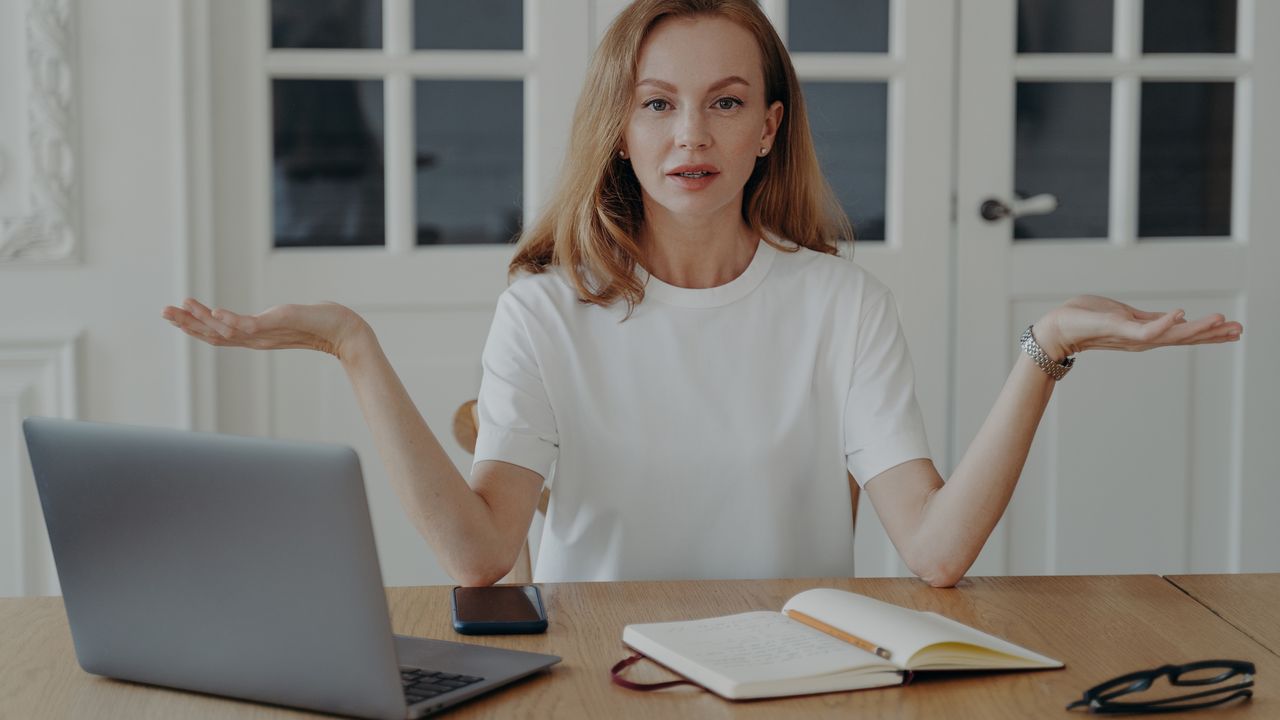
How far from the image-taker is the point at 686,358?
172 centimetres

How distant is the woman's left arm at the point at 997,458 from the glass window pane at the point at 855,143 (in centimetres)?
147

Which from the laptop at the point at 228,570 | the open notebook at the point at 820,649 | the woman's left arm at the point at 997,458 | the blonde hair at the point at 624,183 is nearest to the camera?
the laptop at the point at 228,570

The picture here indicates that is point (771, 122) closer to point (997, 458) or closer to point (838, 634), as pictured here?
point (997, 458)

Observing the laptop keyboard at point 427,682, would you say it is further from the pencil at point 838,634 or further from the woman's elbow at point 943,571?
the woman's elbow at point 943,571

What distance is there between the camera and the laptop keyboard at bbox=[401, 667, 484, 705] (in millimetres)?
1019

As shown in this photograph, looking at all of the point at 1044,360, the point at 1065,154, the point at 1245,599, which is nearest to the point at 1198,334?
the point at 1044,360

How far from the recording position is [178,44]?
2617 mm

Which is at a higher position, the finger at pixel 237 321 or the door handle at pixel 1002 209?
the door handle at pixel 1002 209

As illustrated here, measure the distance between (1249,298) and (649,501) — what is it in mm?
1910

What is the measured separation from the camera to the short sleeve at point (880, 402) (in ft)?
5.42

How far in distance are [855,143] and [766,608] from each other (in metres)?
1.84

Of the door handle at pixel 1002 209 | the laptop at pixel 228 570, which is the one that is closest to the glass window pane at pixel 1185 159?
the door handle at pixel 1002 209

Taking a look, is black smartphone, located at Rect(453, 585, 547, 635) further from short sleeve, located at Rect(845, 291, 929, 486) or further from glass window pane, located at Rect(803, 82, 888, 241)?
glass window pane, located at Rect(803, 82, 888, 241)

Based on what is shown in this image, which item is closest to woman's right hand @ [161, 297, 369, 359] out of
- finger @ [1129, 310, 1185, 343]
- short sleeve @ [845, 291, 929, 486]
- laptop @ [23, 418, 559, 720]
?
laptop @ [23, 418, 559, 720]
